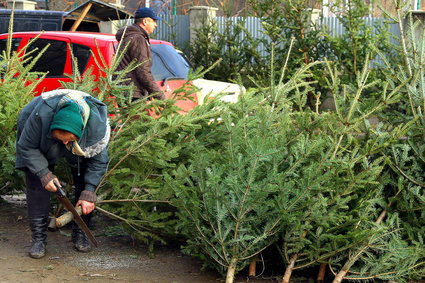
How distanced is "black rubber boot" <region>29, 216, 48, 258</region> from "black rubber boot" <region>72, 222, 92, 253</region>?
10.9 inches

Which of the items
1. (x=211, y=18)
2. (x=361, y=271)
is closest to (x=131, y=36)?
(x=361, y=271)

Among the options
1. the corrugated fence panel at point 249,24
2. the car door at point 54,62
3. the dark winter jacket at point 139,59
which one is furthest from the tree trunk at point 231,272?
the corrugated fence panel at point 249,24

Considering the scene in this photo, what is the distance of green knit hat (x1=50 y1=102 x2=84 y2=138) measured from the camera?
4.50 meters

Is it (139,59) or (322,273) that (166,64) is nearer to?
(139,59)

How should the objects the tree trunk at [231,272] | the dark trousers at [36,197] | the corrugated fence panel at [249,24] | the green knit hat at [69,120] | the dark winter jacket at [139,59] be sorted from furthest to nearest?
1. the corrugated fence panel at [249,24]
2. the dark winter jacket at [139,59]
3. the dark trousers at [36,197]
4. the tree trunk at [231,272]
5. the green knit hat at [69,120]

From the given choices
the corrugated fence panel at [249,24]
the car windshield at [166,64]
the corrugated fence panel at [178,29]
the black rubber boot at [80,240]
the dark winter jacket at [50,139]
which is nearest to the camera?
the dark winter jacket at [50,139]

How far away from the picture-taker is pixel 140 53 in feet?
23.7

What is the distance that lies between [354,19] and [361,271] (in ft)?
23.5

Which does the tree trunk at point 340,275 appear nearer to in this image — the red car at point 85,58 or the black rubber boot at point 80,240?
the black rubber boot at point 80,240

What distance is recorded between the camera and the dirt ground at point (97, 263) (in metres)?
4.96

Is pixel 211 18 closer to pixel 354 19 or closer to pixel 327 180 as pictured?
pixel 354 19

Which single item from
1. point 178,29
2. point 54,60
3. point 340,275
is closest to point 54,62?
point 54,60

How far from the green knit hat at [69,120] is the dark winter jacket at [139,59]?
2.35 metres

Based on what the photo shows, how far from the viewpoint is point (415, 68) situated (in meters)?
5.46
